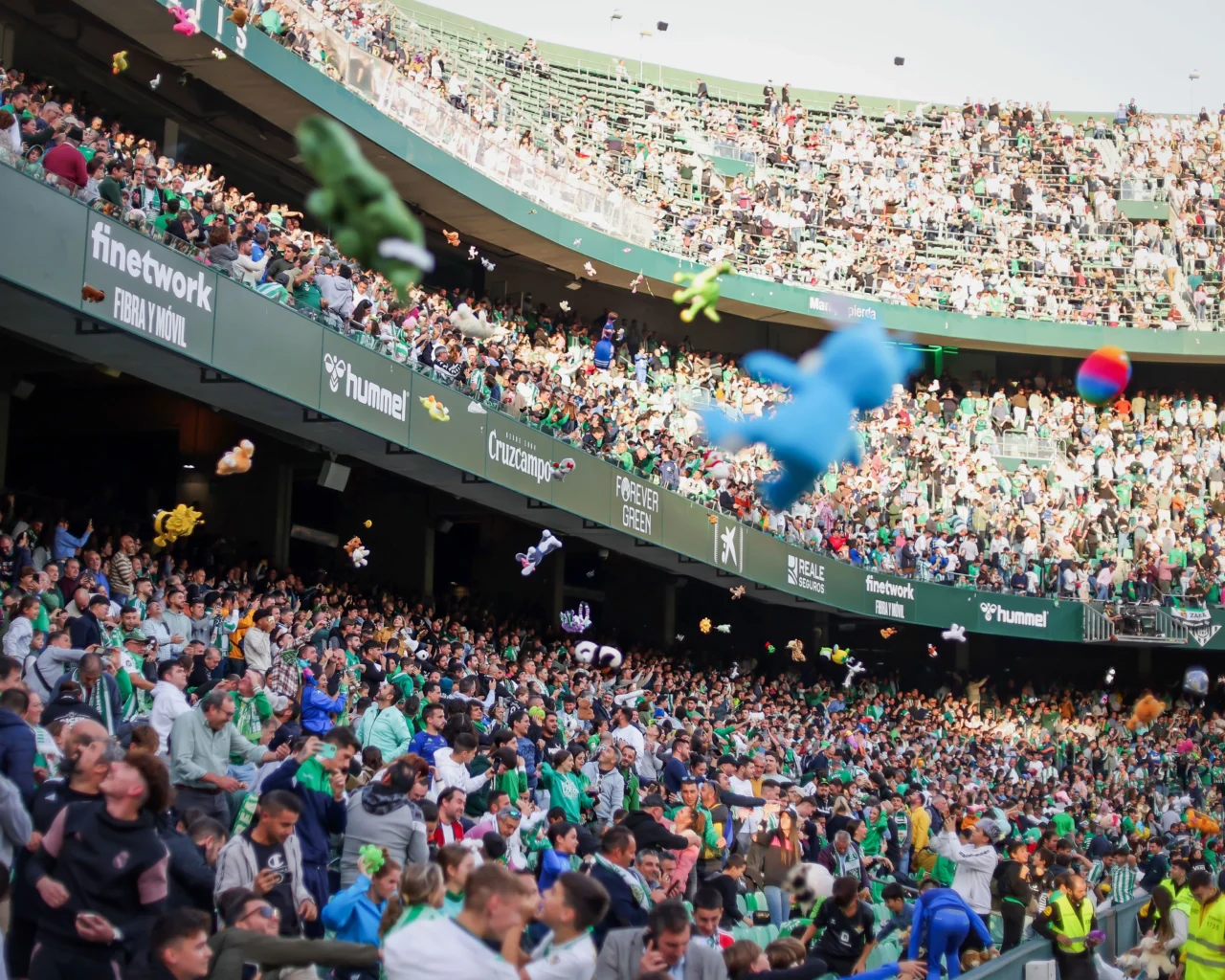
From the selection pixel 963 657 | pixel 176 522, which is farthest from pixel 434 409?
pixel 963 657

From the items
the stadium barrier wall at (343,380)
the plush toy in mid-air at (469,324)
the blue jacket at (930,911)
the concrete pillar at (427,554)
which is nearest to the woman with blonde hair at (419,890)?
the blue jacket at (930,911)

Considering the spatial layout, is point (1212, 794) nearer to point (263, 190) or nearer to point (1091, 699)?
point (1091, 699)

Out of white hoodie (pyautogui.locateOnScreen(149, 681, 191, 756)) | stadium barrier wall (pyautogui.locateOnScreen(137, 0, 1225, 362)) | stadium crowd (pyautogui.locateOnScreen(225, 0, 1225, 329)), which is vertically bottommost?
white hoodie (pyautogui.locateOnScreen(149, 681, 191, 756))

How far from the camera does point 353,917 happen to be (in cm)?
705

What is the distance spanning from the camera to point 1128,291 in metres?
39.2

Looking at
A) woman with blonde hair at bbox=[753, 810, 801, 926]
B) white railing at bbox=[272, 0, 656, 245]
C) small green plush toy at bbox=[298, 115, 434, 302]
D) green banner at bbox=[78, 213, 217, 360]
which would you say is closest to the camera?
small green plush toy at bbox=[298, 115, 434, 302]

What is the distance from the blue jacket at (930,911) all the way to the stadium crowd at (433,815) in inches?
0.9

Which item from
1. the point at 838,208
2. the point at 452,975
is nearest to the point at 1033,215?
the point at 838,208

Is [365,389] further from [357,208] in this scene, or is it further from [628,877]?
[357,208]

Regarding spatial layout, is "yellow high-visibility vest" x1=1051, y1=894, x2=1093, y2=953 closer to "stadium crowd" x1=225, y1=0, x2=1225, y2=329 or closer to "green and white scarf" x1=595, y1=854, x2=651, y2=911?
"green and white scarf" x1=595, y1=854, x2=651, y2=911

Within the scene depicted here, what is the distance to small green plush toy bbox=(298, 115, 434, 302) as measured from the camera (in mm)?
6383

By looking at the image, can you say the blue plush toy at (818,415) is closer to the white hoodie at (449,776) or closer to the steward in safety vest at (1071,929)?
the steward in safety vest at (1071,929)

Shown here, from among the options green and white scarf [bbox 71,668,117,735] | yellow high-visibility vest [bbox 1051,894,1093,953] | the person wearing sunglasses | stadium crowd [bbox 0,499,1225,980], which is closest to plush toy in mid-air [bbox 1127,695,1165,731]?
stadium crowd [bbox 0,499,1225,980]

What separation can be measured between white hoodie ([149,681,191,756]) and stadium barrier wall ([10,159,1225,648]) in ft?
16.7
